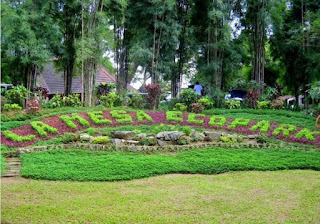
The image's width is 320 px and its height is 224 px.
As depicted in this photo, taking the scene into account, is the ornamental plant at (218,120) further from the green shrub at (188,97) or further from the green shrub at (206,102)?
the green shrub at (188,97)

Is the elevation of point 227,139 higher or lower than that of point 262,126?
lower

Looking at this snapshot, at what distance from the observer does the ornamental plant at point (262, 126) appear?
30.1 feet

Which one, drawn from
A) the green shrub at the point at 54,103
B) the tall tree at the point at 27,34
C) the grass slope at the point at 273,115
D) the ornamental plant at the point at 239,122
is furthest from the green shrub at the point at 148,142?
the tall tree at the point at 27,34

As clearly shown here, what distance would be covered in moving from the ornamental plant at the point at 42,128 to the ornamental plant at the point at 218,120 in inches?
169

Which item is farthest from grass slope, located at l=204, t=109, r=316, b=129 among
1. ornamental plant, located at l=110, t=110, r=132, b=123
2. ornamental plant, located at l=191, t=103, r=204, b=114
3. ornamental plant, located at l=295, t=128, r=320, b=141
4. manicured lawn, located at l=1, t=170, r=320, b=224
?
manicured lawn, located at l=1, t=170, r=320, b=224

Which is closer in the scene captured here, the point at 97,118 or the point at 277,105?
the point at 97,118

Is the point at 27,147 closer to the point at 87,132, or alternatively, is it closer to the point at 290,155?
the point at 87,132

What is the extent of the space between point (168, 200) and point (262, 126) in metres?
5.76

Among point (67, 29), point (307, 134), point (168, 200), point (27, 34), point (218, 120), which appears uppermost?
point (67, 29)

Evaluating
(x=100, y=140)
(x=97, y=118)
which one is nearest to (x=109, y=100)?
(x=97, y=118)

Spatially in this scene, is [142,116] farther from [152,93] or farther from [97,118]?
[152,93]

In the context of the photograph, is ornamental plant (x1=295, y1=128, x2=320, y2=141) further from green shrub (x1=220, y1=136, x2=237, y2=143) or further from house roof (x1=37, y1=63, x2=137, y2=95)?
house roof (x1=37, y1=63, x2=137, y2=95)

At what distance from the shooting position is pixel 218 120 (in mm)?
10094

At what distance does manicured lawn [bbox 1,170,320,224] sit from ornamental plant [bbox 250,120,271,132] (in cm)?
344
